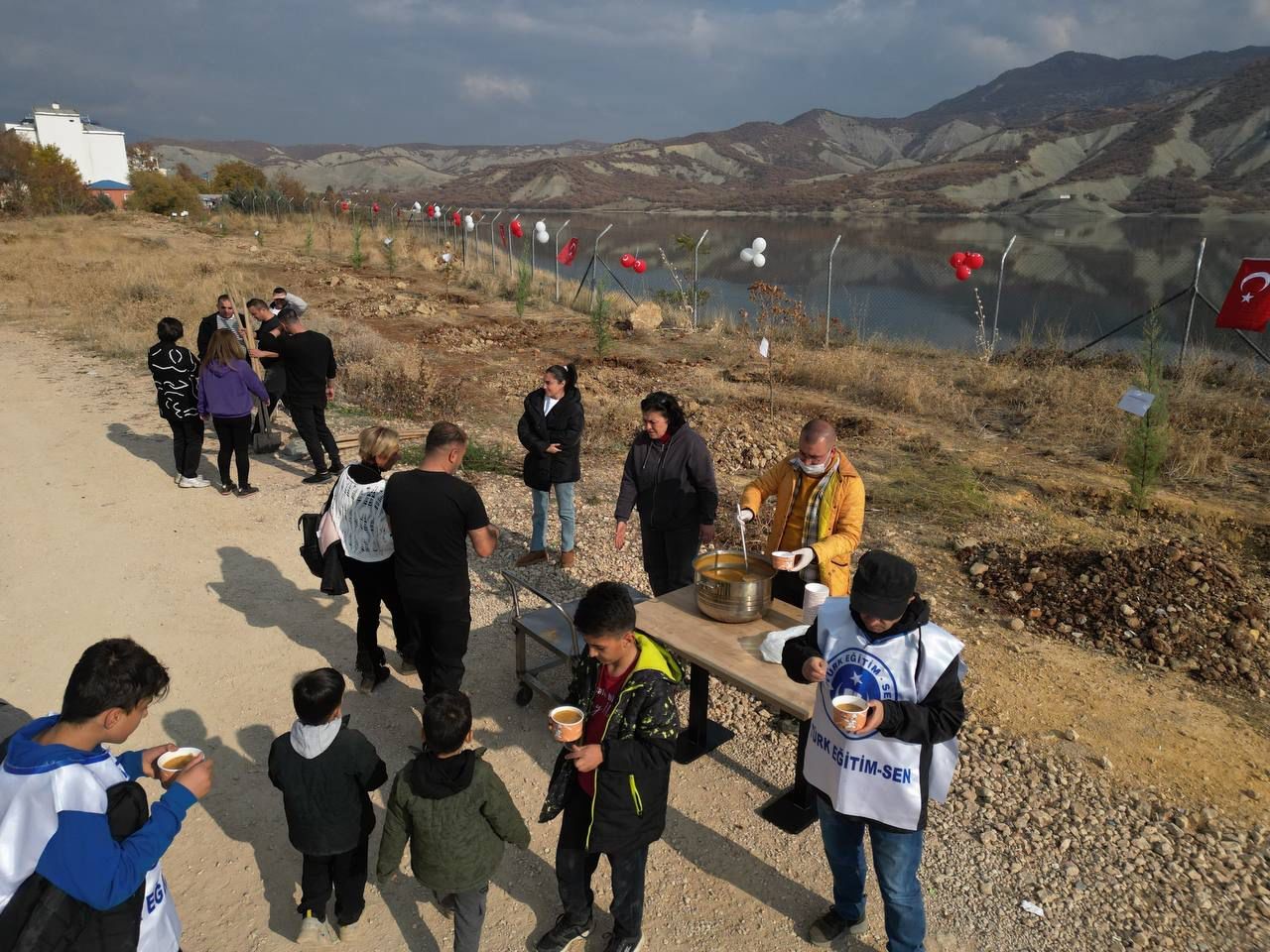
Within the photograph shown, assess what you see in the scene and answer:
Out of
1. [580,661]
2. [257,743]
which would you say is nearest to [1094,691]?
[580,661]

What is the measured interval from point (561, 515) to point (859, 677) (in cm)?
414

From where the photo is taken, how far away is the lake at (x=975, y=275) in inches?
779

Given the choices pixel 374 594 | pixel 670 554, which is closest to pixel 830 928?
pixel 670 554

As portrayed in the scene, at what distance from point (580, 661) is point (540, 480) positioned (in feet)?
11.4

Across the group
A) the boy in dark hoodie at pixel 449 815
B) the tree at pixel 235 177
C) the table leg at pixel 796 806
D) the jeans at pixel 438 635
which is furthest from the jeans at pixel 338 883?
the tree at pixel 235 177

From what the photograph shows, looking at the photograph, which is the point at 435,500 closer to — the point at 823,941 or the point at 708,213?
the point at 823,941

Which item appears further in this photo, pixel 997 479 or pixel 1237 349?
pixel 1237 349

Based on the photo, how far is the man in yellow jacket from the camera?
157 inches

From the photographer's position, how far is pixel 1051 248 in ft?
124

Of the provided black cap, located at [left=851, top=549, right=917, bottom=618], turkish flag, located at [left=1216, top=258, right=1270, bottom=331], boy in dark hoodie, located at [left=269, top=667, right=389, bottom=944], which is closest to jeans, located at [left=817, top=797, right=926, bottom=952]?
black cap, located at [left=851, top=549, right=917, bottom=618]

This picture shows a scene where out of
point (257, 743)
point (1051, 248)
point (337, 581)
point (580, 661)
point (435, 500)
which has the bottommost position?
point (257, 743)

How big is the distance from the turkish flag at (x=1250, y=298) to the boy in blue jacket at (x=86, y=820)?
12.8m

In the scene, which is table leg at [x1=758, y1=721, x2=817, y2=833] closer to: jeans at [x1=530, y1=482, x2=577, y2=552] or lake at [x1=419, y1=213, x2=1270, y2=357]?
jeans at [x1=530, y1=482, x2=577, y2=552]

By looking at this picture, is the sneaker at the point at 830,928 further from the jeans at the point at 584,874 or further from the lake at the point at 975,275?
the lake at the point at 975,275
